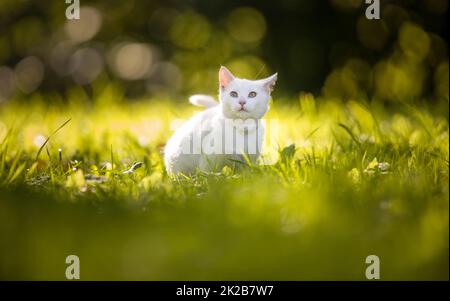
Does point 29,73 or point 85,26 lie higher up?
point 85,26

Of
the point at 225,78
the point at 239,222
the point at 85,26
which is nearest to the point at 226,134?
the point at 225,78

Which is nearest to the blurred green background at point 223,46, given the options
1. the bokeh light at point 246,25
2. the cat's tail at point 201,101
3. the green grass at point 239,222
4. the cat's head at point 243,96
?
the bokeh light at point 246,25

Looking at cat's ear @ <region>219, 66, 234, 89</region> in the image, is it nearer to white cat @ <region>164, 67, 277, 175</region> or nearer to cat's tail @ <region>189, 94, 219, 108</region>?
white cat @ <region>164, 67, 277, 175</region>

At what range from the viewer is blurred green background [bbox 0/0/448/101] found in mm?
6047

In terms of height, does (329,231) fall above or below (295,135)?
below

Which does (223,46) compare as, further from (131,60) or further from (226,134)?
(226,134)

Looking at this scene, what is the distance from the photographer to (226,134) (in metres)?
2.88

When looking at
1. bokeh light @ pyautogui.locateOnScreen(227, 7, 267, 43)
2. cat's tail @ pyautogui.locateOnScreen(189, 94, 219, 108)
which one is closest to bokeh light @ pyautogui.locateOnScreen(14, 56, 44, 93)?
bokeh light @ pyautogui.locateOnScreen(227, 7, 267, 43)

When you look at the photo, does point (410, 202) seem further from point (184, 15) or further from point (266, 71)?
point (184, 15)

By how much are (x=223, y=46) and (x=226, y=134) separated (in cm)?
419

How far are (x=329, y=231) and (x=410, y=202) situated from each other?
15.7 inches

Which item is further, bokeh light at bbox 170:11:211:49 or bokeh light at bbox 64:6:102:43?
bokeh light at bbox 64:6:102:43

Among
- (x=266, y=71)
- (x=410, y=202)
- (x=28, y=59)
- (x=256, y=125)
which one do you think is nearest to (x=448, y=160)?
(x=410, y=202)

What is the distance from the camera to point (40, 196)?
90.7 inches
